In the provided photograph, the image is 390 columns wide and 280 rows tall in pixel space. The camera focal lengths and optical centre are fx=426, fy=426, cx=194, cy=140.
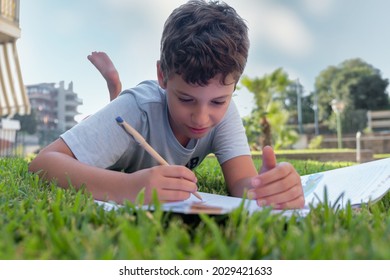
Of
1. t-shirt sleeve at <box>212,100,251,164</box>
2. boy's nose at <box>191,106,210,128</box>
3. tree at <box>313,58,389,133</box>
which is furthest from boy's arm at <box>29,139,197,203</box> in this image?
tree at <box>313,58,389,133</box>

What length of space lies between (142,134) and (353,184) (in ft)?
2.28

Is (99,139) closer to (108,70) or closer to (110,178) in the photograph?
(110,178)

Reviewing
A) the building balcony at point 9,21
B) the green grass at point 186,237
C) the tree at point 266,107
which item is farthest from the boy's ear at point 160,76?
the tree at point 266,107

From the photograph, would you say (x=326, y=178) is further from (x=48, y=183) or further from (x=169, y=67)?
(x=48, y=183)

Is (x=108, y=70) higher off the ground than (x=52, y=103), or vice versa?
(x=52, y=103)

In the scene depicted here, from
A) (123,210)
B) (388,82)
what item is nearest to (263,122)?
(123,210)

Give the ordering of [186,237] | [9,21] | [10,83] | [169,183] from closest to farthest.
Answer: [186,237] < [169,183] < [9,21] < [10,83]

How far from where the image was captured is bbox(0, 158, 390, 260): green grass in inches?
19.2

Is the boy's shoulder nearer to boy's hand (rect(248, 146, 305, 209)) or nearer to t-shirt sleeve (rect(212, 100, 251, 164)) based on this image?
t-shirt sleeve (rect(212, 100, 251, 164))

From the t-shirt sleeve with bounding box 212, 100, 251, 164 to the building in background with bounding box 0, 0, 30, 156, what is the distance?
4.98 metres

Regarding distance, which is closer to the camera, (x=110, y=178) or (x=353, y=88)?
(x=110, y=178)

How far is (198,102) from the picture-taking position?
116 cm

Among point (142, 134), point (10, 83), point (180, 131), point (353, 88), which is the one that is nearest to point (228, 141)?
point (180, 131)

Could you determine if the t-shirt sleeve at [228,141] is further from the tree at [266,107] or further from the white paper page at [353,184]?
the tree at [266,107]
